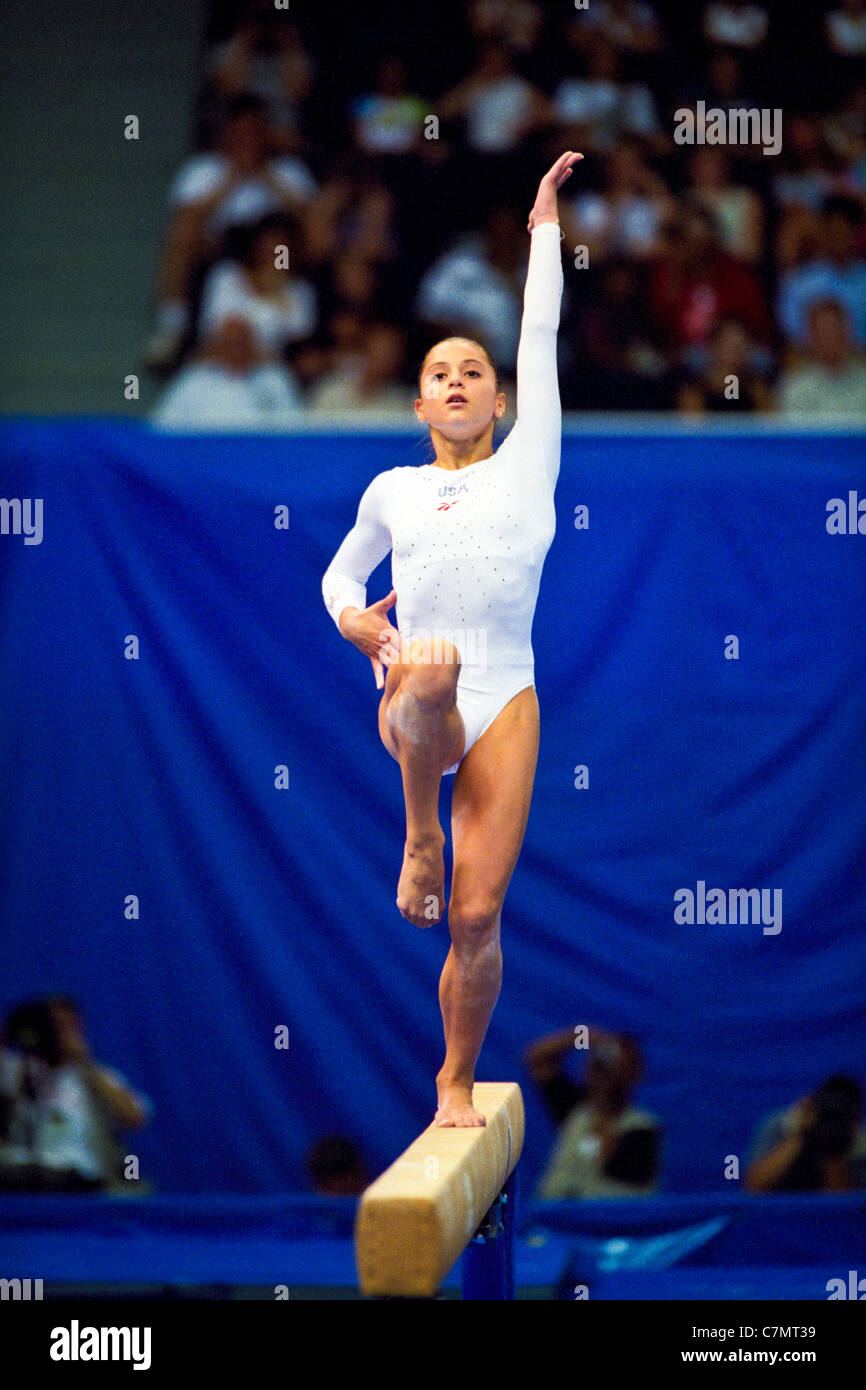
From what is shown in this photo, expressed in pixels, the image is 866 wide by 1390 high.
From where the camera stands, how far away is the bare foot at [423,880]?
12.1ft

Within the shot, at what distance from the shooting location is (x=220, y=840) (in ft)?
20.0

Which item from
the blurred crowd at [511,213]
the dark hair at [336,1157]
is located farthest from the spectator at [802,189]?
the dark hair at [336,1157]

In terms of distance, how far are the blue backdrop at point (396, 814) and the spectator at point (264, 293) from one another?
848 mm

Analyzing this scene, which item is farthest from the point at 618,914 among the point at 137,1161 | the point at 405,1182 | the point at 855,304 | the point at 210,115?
the point at 210,115

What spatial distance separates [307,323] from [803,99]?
7.69 ft

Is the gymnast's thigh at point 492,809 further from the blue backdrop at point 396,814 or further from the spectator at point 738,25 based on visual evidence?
the spectator at point 738,25

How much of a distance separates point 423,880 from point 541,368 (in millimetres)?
1283

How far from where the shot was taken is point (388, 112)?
7031 millimetres

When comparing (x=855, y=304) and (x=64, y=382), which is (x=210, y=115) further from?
(x=855, y=304)

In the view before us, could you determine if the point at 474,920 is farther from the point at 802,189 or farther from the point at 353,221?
the point at 802,189

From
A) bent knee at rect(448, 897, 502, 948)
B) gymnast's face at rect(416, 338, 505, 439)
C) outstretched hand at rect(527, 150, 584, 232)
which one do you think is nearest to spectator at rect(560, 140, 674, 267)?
outstretched hand at rect(527, 150, 584, 232)

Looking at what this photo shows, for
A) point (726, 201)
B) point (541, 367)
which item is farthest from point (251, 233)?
point (541, 367)

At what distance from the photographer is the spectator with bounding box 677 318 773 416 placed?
Answer: 21.3 ft

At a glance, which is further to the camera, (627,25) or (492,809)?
(627,25)
